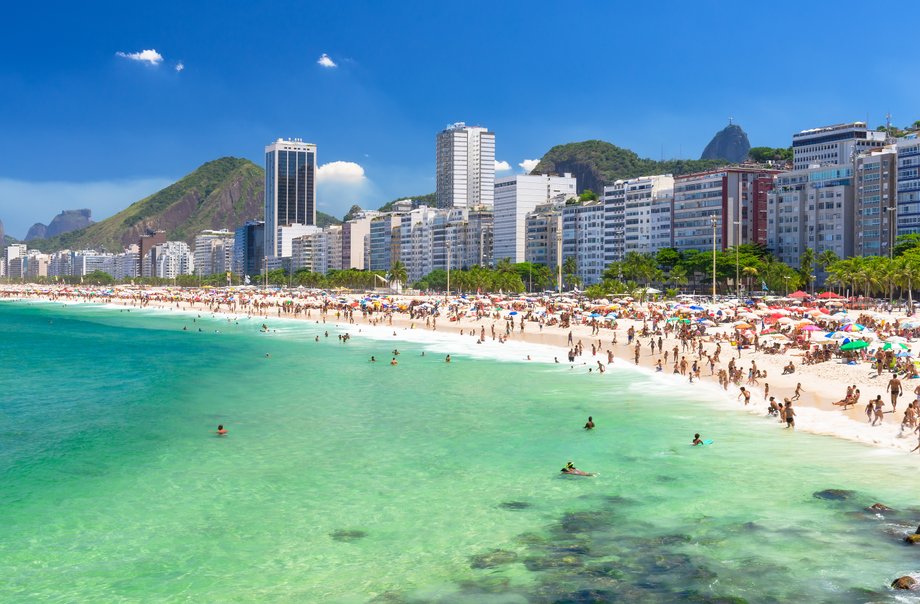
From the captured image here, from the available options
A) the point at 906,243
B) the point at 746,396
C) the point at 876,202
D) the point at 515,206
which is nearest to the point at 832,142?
the point at 876,202

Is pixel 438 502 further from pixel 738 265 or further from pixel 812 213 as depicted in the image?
pixel 812 213

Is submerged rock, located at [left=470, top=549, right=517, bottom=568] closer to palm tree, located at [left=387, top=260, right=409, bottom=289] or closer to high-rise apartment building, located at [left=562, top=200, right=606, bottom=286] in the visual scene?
high-rise apartment building, located at [left=562, top=200, right=606, bottom=286]

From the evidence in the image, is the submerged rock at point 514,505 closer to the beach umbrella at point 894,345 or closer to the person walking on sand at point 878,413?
the person walking on sand at point 878,413

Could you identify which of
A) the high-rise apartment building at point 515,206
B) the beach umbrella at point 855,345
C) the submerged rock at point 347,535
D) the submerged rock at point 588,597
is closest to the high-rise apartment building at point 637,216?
the high-rise apartment building at point 515,206

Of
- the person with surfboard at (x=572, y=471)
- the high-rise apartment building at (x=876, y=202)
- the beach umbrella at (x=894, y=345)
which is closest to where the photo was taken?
the person with surfboard at (x=572, y=471)

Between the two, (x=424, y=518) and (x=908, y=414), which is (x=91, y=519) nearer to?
(x=424, y=518)
